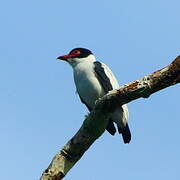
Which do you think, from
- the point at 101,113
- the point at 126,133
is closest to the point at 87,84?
the point at 126,133

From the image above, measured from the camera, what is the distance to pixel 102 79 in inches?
408

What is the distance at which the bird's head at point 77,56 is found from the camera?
11.2 meters

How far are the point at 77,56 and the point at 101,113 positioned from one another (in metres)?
5.96

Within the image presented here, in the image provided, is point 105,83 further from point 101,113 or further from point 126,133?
point 101,113

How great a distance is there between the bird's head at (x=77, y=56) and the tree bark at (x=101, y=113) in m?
5.51

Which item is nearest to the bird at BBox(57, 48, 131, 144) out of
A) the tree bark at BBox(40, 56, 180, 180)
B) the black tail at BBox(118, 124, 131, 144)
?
the black tail at BBox(118, 124, 131, 144)

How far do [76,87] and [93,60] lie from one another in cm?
75

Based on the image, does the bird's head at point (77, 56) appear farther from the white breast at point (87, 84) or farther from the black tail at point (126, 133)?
the black tail at point (126, 133)

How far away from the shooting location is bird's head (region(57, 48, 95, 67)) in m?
11.2

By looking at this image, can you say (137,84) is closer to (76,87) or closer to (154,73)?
(154,73)

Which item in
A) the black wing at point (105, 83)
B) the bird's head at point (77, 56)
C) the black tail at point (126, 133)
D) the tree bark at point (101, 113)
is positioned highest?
the bird's head at point (77, 56)

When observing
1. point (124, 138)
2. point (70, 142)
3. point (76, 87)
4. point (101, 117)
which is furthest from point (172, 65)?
point (76, 87)

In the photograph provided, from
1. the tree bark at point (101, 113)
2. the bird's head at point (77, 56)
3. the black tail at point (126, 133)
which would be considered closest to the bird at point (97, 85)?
the black tail at point (126, 133)

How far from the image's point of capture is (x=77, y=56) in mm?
11336
